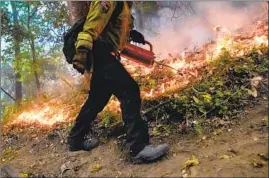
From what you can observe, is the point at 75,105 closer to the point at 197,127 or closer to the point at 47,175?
the point at 47,175

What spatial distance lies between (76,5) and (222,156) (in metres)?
2.98

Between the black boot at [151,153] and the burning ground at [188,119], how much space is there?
0.23 feet

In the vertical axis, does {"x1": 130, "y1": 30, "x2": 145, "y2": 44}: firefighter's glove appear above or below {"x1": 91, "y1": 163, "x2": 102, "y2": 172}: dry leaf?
above

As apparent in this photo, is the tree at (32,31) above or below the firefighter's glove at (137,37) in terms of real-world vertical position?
above

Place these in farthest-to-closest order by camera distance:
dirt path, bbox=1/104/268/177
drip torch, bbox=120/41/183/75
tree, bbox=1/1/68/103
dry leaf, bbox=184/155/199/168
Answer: tree, bbox=1/1/68/103, drip torch, bbox=120/41/183/75, dry leaf, bbox=184/155/199/168, dirt path, bbox=1/104/268/177

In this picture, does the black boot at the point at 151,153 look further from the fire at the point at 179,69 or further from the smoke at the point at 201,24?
the smoke at the point at 201,24

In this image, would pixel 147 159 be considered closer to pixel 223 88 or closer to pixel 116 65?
pixel 116 65

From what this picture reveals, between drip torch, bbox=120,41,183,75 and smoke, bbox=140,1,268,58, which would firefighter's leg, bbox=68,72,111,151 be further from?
smoke, bbox=140,1,268,58

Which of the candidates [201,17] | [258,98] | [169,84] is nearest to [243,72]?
[258,98]

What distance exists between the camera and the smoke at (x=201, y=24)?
5578 millimetres

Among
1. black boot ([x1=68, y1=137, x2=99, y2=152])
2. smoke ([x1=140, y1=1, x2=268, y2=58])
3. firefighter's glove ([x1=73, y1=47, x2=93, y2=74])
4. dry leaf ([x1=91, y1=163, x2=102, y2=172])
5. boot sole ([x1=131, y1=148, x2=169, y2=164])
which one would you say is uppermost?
smoke ([x1=140, y1=1, x2=268, y2=58])

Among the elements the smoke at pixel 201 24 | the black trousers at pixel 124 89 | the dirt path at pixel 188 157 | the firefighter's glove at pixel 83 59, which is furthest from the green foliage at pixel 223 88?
the firefighter's glove at pixel 83 59

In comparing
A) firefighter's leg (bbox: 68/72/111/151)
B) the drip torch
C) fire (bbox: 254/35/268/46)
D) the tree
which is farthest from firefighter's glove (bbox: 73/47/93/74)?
the tree

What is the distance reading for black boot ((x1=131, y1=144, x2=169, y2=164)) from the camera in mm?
3438
